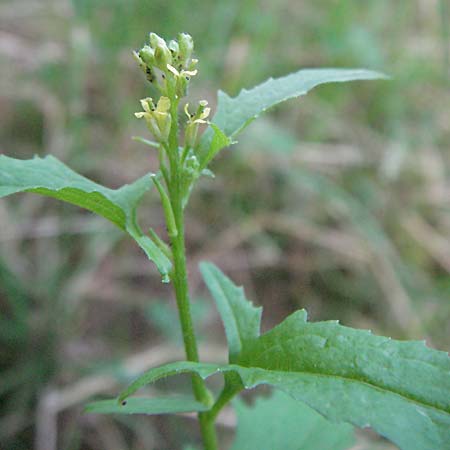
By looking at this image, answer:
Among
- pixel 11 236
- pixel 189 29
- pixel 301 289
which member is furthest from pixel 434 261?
pixel 11 236

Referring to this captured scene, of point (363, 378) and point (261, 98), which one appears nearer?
point (363, 378)

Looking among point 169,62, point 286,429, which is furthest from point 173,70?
point 286,429

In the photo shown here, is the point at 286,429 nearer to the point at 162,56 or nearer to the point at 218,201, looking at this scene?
the point at 162,56

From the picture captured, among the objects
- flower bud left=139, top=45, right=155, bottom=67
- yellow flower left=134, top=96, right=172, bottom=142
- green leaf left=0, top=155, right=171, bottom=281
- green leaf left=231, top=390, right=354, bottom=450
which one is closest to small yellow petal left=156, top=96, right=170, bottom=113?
yellow flower left=134, top=96, right=172, bottom=142

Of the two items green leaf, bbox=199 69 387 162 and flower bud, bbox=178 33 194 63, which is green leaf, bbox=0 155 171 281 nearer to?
green leaf, bbox=199 69 387 162

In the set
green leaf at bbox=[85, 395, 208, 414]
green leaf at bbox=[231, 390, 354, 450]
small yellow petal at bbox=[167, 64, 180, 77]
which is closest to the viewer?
small yellow petal at bbox=[167, 64, 180, 77]

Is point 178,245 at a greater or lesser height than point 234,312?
greater

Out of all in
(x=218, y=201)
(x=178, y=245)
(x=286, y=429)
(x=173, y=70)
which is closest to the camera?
(x=173, y=70)
